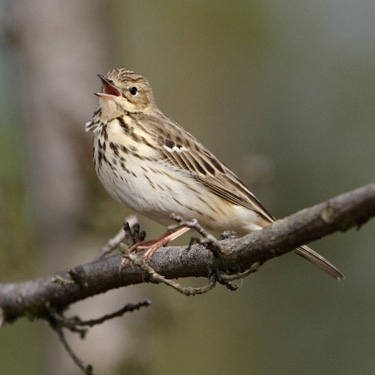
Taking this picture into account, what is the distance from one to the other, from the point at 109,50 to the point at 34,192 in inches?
59.3

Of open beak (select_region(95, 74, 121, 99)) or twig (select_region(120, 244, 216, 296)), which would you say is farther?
open beak (select_region(95, 74, 121, 99))

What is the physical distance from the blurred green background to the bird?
106cm

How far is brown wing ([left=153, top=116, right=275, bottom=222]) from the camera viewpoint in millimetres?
6113

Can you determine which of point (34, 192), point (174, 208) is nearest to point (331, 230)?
point (174, 208)

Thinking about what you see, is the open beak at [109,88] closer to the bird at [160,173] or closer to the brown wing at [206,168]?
the bird at [160,173]

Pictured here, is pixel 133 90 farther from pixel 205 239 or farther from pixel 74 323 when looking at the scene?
pixel 205 239

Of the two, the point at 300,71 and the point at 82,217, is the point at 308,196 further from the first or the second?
the point at 82,217

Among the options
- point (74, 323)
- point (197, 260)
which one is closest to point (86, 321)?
point (74, 323)

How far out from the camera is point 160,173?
233 inches

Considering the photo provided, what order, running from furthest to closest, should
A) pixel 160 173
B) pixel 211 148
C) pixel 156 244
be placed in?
1. pixel 211 148
2. pixel 160 173
3. pixel 156 244

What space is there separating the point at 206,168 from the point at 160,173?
1.55 feet

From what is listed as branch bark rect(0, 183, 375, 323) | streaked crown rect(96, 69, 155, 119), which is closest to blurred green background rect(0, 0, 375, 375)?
streaked crown rect(96, 69, 155, 119)

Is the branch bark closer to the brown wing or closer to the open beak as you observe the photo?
the brown wing

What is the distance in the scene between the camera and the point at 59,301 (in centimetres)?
546
